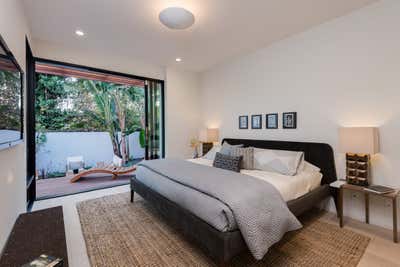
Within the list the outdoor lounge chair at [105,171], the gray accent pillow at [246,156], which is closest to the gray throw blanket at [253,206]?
the gray accent pillow at [246,156]

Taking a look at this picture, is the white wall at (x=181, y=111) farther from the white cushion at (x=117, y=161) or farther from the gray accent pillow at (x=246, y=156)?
the gray accent pillow at (x=246, y=156)

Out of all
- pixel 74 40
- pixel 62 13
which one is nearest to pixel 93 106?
pixel 74 40

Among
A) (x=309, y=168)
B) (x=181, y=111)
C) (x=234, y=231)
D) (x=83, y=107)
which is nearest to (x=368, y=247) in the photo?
(x=309, y=168)

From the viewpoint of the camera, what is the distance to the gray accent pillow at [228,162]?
2.89 metres

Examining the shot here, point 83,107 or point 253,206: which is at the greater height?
point 83,107

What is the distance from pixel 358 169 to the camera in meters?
2.40

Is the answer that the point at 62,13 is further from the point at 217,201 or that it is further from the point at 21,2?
the point at 217,201

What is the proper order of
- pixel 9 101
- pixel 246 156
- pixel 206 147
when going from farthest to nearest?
pixel 206 147 < pixel 246 156 < pixel 9 101

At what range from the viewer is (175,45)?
11.5 feet

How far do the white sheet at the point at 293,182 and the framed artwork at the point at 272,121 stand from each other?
1.03 m

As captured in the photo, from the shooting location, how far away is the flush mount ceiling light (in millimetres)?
2195

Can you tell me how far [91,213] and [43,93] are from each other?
462 centimetres

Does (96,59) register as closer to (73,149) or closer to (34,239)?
(73,149)

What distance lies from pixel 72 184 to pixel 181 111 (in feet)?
9.92
